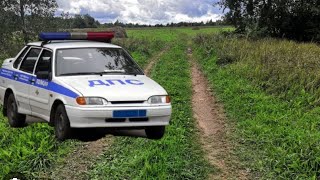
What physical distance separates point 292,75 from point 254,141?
5.13 meters

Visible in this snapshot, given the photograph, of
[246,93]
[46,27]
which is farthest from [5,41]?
[246,93]

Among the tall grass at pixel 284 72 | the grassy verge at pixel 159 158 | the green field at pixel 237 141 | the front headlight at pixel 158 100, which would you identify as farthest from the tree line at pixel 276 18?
the front headlight at pixel 158 100

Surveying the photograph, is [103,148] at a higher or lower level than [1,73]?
lower

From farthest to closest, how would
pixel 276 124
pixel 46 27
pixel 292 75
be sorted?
pixel 46 27
pixel 292 75
pixel 276 124

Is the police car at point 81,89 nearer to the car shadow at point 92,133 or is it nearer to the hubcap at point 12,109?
the hubcap at point 12,109

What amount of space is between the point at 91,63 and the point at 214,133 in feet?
15.8

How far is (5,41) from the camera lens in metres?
A: 24.5

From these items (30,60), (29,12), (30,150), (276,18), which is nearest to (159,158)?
(30,150)

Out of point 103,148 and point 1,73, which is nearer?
point 1,73

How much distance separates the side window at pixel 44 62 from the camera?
7.39 metres

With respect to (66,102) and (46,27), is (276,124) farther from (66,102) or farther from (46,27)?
(46,27)

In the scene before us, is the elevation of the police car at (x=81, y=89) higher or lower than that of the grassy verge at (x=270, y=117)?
higher

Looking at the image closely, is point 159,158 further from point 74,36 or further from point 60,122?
point 74,36

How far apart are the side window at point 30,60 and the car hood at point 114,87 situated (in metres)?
1.31
